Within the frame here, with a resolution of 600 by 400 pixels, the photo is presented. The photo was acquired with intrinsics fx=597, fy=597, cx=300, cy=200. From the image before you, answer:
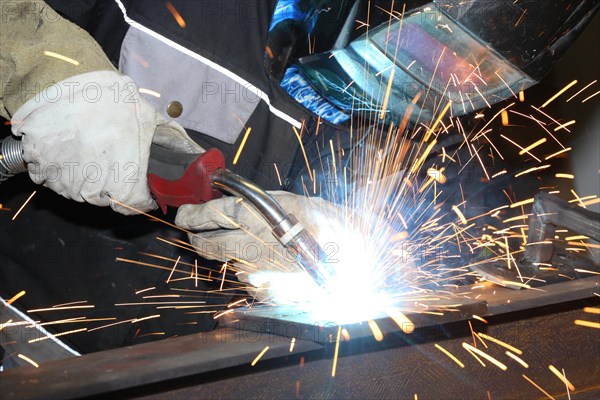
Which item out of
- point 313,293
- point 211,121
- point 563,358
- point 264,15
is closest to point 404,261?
point 313,293

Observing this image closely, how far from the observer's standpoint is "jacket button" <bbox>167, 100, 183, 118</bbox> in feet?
A: 6.05

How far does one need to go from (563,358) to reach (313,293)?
0.67 m

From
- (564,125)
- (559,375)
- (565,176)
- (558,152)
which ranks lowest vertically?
(559,375)

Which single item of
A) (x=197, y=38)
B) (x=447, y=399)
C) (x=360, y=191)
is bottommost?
(x=447, y=399)

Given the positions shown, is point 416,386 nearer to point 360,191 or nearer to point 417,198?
point 360,191

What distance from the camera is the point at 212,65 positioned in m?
1.92

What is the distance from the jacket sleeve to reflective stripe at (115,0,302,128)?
0.30 metres

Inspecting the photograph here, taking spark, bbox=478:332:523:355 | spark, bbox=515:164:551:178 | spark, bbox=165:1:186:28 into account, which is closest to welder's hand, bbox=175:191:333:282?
spark, bbox=478:332:523:355

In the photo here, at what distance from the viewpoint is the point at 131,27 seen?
71.4 inches

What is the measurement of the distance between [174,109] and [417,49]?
772mm

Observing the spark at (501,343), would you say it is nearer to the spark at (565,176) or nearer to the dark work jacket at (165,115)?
the dark work jacket at (165,115)

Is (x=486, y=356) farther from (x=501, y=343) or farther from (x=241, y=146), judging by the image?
(x=241, y=146)

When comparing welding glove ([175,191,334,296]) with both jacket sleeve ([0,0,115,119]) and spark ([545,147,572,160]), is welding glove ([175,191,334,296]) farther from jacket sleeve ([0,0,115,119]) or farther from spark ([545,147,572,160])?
spark ([545,147,572,160])

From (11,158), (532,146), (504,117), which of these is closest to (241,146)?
(11,158)
